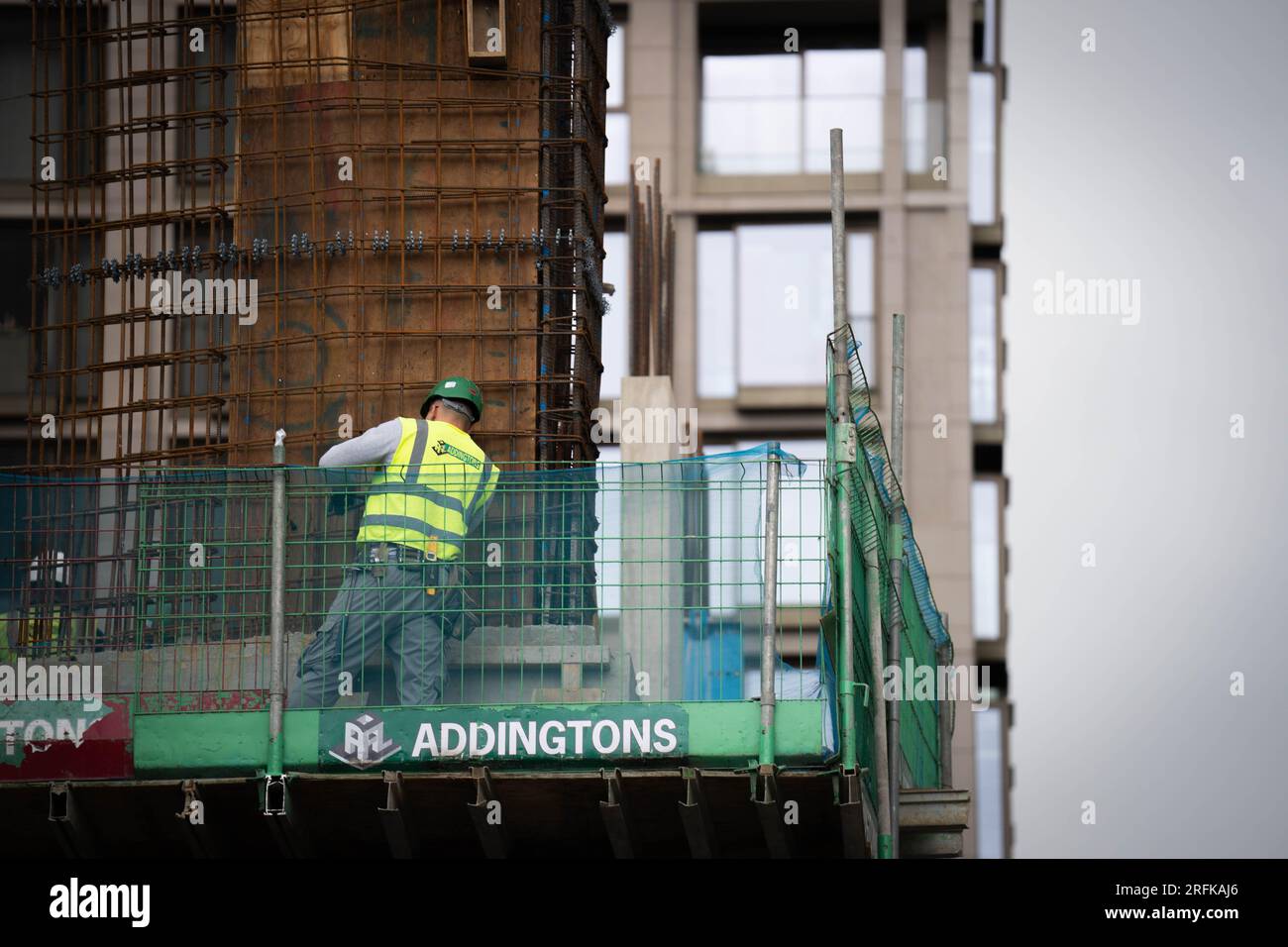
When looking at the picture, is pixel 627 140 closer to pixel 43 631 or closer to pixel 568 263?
pixel 568 263

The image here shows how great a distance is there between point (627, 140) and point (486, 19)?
30.2 metres

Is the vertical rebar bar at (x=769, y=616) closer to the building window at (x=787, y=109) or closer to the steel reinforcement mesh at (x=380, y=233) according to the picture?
the steel reinforcement mesh at (x=380, y=233)

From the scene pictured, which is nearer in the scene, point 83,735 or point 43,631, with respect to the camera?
point 83,735

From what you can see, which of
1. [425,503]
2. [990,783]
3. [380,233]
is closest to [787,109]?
[990,783]

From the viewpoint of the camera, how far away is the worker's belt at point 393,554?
49.1ft

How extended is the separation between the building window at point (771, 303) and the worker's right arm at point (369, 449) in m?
32.0

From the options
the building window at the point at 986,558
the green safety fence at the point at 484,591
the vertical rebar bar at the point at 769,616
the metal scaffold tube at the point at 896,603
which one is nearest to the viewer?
the vertical rebar bar at the point at 769,616

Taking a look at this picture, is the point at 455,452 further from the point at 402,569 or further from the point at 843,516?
the point at 843,516

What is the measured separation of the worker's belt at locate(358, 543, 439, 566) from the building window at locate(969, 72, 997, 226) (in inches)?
1388

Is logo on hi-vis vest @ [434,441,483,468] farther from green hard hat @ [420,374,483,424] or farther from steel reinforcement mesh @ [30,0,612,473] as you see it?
steel reinforcement mesh @ [30,0,612,473]

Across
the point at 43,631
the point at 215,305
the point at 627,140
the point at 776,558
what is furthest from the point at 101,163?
the point at 627,140

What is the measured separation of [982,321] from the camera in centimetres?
4841

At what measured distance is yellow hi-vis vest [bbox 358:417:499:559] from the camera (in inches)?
591

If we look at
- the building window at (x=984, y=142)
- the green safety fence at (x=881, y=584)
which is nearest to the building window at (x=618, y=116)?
the building window at (x=984, y=142)
